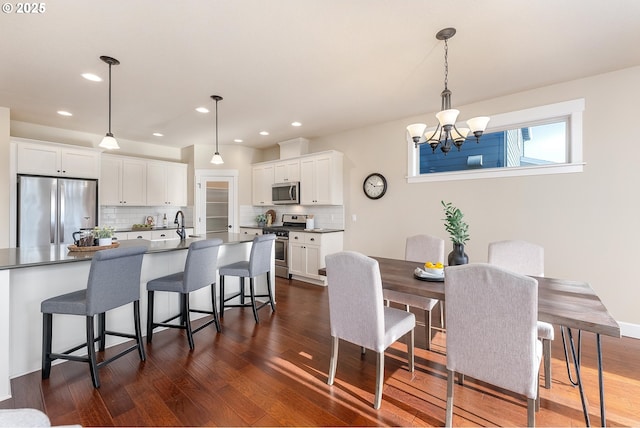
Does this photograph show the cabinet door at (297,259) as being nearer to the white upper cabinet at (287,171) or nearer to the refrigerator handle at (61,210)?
the white upper cabinet at (287,171)

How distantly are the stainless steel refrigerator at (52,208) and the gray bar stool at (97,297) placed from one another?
2.70m

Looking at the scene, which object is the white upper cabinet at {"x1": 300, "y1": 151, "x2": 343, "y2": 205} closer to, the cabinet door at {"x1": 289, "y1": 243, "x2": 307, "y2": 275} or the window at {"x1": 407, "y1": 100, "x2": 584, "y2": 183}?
the cabinet door at {"x1": 289, "y1": 243, "x2": 307, "y2": 275}

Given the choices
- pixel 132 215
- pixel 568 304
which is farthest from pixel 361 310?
pixel 132 215

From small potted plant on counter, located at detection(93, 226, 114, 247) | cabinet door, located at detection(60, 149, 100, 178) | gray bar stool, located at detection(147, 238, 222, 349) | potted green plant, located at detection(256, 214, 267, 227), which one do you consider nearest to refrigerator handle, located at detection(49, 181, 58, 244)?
cabinet door, located at detection(60, 149, 100, 178)

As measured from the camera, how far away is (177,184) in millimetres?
6090

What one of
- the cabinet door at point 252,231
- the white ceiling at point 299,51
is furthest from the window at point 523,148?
the cabinet door at point 252,231

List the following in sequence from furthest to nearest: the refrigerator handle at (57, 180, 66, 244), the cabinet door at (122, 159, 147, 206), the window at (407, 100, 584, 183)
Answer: the cabinet door at (122, 159, 147, 206) → the refrigerator handle at (57, 180, 66, 244) → the window at (407, 100, 584, 183)

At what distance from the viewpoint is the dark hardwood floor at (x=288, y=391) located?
1.75m

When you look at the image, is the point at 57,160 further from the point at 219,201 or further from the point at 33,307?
the point at 33,307

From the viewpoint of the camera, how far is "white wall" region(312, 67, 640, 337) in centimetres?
287

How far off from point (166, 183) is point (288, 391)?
523 centimetres

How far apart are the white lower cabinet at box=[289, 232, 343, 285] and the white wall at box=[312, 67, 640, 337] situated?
1.41 meters

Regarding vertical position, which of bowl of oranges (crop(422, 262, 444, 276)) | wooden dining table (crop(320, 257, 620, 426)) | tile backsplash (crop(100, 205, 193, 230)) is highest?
tile backsplash (crop(100, 205, 193, 230))

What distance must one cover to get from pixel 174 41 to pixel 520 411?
12.1 ft
